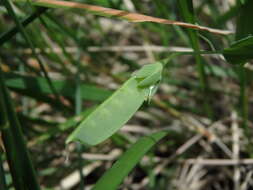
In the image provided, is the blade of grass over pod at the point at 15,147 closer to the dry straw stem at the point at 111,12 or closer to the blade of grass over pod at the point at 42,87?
the dry straw stem at the point at 111,12

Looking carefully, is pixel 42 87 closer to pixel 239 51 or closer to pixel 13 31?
pixel 13 31

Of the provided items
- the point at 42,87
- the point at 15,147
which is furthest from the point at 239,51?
the point at 42,87

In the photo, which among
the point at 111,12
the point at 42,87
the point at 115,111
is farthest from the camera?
the point at 42,87

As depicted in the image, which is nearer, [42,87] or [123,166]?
[123,166]

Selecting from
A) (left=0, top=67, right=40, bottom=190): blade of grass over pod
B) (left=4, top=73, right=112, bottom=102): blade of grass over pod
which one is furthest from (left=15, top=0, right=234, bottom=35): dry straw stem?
(left=4, top=73, right=112, bottom=102): blade of grass over pod

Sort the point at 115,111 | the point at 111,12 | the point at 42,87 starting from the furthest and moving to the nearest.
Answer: the point at 42,87 → the point at 111,12 → the point at 115,111

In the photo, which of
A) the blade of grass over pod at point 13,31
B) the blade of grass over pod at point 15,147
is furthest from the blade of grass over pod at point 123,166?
the blade of grass over pod at point 13,31

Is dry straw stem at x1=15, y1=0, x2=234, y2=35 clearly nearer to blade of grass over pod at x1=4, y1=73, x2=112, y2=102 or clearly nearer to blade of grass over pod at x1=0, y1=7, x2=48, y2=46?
blade of grass over pod at x1=0, y1=7, x2=48, y2=46
